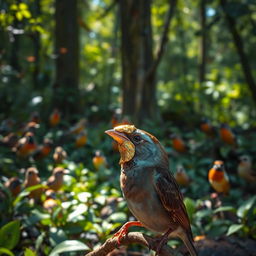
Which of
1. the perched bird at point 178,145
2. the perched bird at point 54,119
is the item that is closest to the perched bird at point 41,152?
the perched bird at point 54,119

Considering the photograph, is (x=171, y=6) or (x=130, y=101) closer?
(x=171, y=6)

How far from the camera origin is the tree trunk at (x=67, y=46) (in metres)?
10.1

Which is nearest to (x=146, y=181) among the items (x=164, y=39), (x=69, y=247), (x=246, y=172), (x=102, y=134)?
(x=69, y=247)

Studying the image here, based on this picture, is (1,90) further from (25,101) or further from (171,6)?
(171,6)

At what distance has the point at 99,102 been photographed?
11.5 metres

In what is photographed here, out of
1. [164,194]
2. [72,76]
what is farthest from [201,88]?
[164,194]

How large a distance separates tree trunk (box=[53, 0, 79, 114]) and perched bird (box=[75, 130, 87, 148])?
2.46m

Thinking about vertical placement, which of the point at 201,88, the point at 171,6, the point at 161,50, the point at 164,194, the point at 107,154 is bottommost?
the point at 107,154

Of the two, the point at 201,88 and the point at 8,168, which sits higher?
the point at 201,88

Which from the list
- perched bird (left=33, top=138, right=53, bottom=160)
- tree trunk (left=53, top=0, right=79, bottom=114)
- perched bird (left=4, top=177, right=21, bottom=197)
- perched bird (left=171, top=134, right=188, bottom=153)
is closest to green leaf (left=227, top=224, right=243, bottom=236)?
perched bird (left=4, top=177, right=21, bottom=197)

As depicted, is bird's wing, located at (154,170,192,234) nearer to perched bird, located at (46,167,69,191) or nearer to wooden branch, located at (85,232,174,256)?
wooden branch, located at (85,232,174,256)

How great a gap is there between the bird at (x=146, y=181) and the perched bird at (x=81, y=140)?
4759 millimetres

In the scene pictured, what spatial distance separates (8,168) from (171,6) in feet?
15.4

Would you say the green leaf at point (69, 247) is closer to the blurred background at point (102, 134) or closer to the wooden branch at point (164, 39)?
the blurred background at point (102, 134)
